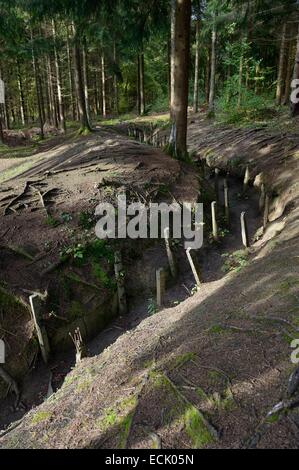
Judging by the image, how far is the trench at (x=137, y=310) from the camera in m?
6.05

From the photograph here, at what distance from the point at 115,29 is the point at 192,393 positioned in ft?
44.4

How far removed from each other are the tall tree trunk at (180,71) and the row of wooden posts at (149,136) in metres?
7.91

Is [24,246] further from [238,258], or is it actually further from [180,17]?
[180,17]

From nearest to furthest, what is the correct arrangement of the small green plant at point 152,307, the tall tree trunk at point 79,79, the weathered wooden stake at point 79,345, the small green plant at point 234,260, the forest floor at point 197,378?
the forest floor at point 197,378 → the weathered wooden stake at point 79,345 → the small green plant at point 152,307 → the small green plant at point 234,260 → the tall tree trunk at point 79,79

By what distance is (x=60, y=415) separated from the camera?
12.5 ft

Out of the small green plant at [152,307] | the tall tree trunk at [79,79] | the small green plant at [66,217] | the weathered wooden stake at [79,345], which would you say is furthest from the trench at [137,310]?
the tall tree trunk at [79,79]

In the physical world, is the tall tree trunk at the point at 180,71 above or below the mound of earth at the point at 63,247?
above

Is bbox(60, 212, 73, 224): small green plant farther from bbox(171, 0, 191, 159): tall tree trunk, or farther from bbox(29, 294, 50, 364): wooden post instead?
bbox(171, 0, 191, 159): tall tree trunk

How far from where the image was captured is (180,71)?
1128cm

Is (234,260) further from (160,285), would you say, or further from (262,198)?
(262,198)

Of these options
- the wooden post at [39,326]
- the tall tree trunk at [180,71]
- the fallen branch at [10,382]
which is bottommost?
the fallen branch at [10,382]

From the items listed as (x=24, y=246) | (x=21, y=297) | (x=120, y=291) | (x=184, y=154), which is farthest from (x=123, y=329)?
(x=184, y=154)

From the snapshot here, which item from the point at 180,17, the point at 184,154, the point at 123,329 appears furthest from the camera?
the point at 184,154

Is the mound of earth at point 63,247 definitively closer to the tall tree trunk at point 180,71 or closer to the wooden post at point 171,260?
the wooden post at point 171,260
